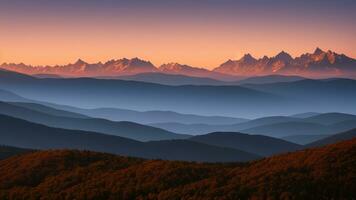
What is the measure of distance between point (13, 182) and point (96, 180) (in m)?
15.9

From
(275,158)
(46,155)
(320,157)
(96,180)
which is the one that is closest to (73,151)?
(46,155)

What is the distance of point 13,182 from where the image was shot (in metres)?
75.0

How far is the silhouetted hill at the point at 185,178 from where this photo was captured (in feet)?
158

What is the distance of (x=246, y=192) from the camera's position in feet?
160

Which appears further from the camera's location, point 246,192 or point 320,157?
point 320,157

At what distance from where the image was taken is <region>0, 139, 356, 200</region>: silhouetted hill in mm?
48188

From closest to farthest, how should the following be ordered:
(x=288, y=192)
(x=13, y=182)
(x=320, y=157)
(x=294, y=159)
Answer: (x=288, y=192) → (x=320, y=157) → (x=294, y=159) → (x=13, y=182)

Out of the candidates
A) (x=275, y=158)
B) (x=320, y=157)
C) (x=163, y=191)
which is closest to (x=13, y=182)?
(x=163, y=191)

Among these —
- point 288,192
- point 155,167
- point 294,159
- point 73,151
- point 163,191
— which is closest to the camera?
point 288,192

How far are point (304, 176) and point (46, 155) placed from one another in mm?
49252

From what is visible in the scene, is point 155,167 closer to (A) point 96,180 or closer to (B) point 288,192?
(A) point 96,180

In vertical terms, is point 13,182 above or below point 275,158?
below

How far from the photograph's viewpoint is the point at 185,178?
6162 centimetres

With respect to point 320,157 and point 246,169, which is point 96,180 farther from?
point 320,157
